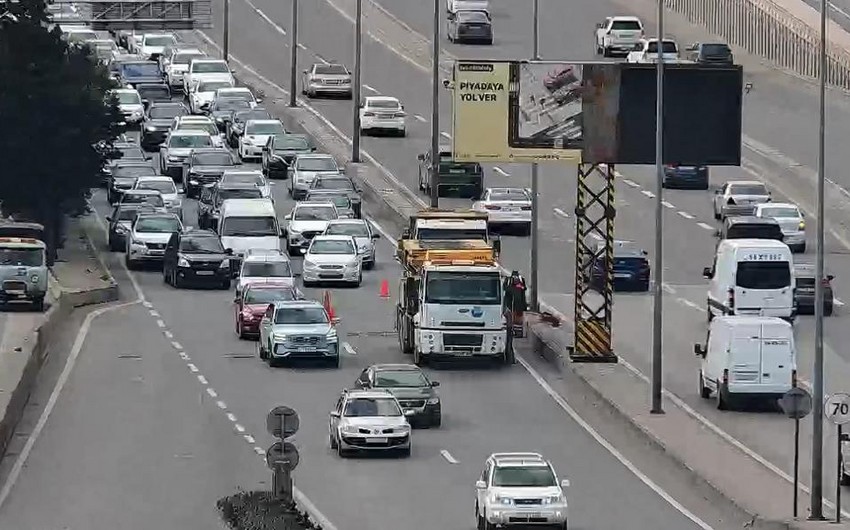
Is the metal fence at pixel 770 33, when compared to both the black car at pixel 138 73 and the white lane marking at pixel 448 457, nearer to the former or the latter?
the black car at pixel 138 73

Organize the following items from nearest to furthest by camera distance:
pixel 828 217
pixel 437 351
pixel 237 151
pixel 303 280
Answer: pixel 437 351
pixel 303 280
pixel 828 217
pixel 237 151

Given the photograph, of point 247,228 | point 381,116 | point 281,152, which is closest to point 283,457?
point 247,228

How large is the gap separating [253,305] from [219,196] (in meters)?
17.8

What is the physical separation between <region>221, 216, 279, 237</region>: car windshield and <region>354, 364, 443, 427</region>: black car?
915 inches

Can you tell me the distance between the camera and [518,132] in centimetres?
5788

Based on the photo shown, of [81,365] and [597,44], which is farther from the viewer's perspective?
[597,44]

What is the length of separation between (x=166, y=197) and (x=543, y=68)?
23372mm

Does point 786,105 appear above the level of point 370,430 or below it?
above

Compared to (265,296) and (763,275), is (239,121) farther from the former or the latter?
(763,275)

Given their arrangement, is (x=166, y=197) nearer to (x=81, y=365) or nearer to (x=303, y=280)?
(x=303, y=280)

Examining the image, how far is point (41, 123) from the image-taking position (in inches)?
2918

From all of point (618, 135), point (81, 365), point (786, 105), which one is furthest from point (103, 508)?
point (786, 105)

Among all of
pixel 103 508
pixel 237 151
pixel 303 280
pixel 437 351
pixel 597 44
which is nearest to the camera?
pixel 103 508

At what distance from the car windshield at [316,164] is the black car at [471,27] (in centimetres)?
2589
